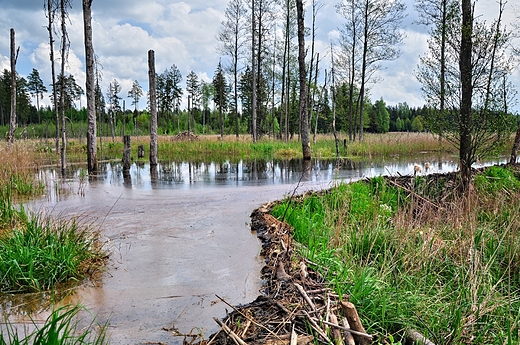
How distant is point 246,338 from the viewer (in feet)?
8.80

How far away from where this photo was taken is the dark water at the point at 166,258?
3174 millimetres

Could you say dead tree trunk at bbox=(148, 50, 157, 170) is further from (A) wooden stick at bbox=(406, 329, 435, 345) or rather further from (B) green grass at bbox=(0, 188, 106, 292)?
(A) wooden stick at bbox=(406, 329, 435, 345)

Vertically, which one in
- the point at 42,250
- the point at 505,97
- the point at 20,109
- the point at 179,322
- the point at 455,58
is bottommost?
the point at 179,322

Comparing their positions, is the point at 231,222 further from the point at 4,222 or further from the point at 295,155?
the point at 295,155

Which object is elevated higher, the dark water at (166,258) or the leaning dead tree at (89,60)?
the leaning dead tree at (89,60)

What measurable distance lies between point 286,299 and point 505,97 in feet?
33.0

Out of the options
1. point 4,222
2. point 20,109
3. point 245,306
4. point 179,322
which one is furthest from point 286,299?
point 20,109

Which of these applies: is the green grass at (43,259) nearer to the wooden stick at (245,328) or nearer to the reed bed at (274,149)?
the wooden stick at (245,328)

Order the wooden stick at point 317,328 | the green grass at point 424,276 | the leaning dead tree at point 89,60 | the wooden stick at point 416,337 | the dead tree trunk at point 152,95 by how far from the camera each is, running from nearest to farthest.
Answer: the wooden stick at point 317,328, the wooden stick at point 416,337, the green grass at point 424,276, the leaning dead tree at point 89,60, the dead tree trunk at point 152,95

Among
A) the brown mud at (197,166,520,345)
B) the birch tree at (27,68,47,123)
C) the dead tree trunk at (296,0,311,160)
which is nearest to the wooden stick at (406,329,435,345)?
the brown mud at (197,166,520,345)

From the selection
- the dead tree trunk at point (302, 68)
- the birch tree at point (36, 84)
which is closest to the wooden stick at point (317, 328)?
the dead tree trunk at point (302, 68)

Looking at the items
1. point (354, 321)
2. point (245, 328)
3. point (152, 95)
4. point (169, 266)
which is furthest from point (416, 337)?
point (152, 95)

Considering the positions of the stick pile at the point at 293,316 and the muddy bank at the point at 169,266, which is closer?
the stick pile at the point at 293,316

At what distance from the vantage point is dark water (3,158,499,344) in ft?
10.4
